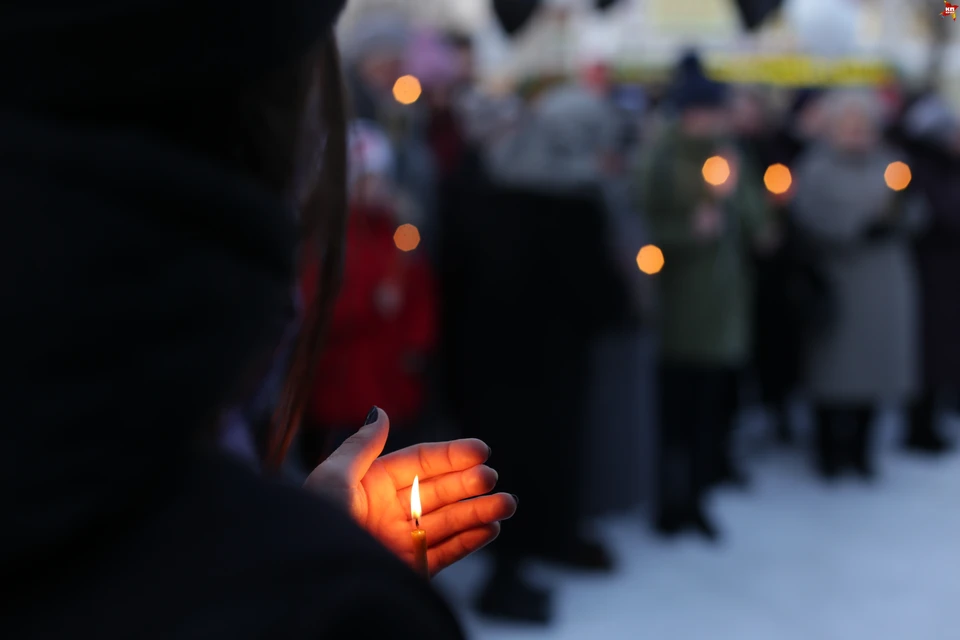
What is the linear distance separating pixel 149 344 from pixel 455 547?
1.19 ft

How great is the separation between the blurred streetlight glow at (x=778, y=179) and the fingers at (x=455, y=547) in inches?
155

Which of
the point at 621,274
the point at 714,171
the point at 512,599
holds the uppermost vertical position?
the point at 714,171

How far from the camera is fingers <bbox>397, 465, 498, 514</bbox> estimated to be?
2.26 feet

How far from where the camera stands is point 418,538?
606 mm

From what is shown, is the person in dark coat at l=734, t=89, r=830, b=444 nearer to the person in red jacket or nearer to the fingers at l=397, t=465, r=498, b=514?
the person in red jacket

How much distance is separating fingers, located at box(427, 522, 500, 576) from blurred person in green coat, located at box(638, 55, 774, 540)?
2834mm

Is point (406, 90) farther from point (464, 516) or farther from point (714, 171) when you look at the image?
point (464, 516)

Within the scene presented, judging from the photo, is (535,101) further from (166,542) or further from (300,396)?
(166,542)

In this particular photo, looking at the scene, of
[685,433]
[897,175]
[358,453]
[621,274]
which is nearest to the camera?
[358,453]

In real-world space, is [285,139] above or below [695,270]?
below

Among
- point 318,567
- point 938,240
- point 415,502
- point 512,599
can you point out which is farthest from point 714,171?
point 318,567

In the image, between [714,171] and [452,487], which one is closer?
[452,487]

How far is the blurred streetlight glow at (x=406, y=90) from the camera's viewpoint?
11.4 feet

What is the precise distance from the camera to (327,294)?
2.47 feet
